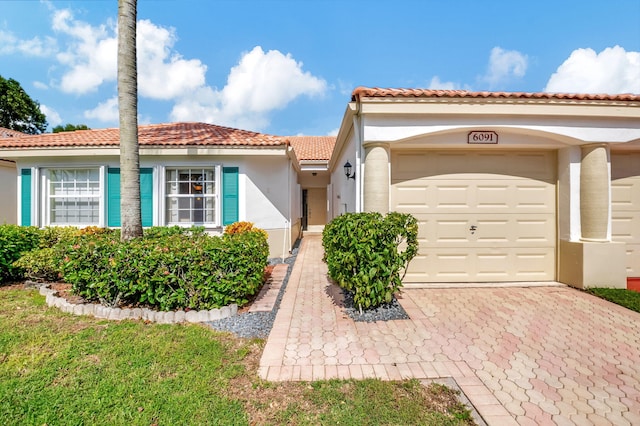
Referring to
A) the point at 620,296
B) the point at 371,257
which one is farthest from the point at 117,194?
the point at 620,296

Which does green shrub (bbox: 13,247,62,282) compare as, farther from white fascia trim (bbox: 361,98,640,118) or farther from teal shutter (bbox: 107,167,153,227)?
white fascia trim (bbox: 361,98,640,118)

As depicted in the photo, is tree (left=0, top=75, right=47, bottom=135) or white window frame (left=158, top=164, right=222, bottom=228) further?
tree (left=0, top=75, right=47, bottom=135)

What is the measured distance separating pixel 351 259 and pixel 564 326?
344 cm

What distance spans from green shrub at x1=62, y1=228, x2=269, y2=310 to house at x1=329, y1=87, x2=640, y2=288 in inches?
113

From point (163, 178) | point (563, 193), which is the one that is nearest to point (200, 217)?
point (163, 178)

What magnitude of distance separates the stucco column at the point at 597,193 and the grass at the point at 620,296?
1.06 metres

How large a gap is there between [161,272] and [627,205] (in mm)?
9918

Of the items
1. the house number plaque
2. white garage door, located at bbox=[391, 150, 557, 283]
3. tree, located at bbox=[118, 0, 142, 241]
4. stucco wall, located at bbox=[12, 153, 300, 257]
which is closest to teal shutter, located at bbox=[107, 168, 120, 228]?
stucco wall, located at bbox=[12, 153, 300, 257]

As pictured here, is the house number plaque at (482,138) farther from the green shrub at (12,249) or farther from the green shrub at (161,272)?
the green shrub at (12,249)

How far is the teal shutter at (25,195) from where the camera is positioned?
8.41 meters

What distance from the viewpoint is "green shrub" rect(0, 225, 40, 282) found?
232 inches

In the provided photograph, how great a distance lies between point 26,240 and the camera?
633cm

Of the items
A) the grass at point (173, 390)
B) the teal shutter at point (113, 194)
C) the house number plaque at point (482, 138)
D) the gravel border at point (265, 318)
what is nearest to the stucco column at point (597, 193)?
the house number plaque at point (482, 138)

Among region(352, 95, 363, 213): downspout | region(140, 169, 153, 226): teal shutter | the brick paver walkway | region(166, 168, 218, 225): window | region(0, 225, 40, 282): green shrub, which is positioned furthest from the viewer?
region(166, 168, 218, 225): window
